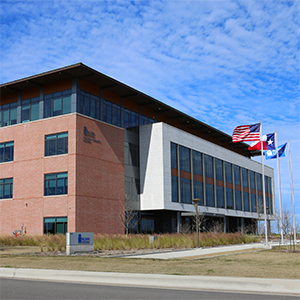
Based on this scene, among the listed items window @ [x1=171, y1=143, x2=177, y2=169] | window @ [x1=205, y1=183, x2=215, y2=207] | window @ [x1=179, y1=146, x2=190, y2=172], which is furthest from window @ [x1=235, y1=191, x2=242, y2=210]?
window @ [x1=171, y1=143, x2=177, y2=169]

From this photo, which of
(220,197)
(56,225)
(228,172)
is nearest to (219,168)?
(228,172)

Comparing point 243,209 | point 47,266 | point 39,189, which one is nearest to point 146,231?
point 39,189

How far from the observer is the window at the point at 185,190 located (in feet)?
171

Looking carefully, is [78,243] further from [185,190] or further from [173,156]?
[185,190]

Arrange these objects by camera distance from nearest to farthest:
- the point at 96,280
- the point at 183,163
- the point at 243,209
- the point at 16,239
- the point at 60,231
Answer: the point at 96,280, the point at 16,239, the point at 60,231, the point at 183,163, the point at 243,209

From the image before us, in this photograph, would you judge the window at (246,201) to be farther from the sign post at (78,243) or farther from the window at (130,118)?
the sign post at (78,243)

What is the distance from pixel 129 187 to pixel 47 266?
30486mm

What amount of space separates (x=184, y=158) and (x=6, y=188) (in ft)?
73.6

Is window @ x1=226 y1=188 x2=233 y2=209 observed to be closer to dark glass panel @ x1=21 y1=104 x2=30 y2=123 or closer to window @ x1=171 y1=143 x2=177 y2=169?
window @ x1=171 y1=143 x2=177 y2=169

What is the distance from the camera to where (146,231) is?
50.6 metres

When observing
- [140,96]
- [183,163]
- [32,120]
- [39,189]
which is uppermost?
[140,96]

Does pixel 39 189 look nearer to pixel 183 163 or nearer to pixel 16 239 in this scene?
pixel 16 239

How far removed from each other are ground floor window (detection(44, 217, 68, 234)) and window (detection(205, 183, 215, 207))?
24.3 meters

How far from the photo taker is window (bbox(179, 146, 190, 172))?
52.9m
